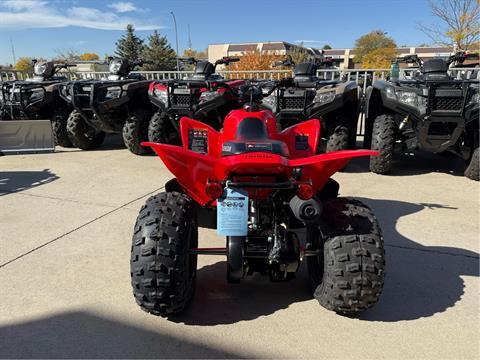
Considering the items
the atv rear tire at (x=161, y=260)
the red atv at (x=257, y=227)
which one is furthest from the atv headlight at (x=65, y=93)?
the atv rear tire at (x=161, y=260)

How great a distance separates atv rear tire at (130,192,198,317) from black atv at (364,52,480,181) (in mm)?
3923

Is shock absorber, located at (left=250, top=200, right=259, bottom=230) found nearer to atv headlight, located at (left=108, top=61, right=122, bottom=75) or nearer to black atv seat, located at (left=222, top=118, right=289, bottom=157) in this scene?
black atv seat, located at (left=222, top=118, right=289, bottom=157)

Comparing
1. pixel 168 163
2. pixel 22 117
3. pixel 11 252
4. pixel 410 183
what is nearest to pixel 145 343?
pixel 168 163

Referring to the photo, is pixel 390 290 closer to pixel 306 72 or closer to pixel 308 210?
pixel 308 210

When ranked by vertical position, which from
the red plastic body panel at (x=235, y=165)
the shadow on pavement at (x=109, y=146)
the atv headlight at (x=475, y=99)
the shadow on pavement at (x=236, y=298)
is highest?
the atv headlight at (x=475, y=99)

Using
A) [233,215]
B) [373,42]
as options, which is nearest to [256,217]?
[233,215]

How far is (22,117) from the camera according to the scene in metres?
8.24

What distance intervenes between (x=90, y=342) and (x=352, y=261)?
1502mm

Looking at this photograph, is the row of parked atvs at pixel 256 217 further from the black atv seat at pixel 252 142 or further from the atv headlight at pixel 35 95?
the atv headlight at pixel 35 95

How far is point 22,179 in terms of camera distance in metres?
5.66

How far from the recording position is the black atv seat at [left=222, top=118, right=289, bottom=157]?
235 cm

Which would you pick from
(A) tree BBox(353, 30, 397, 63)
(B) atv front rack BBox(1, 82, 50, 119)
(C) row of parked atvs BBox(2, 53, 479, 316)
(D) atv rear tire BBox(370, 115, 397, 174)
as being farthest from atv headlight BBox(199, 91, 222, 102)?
(A) tree BBox(353, 30, 397, 63)

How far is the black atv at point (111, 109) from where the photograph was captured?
6863 millimetres

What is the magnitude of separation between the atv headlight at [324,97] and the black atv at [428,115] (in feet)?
2.18
